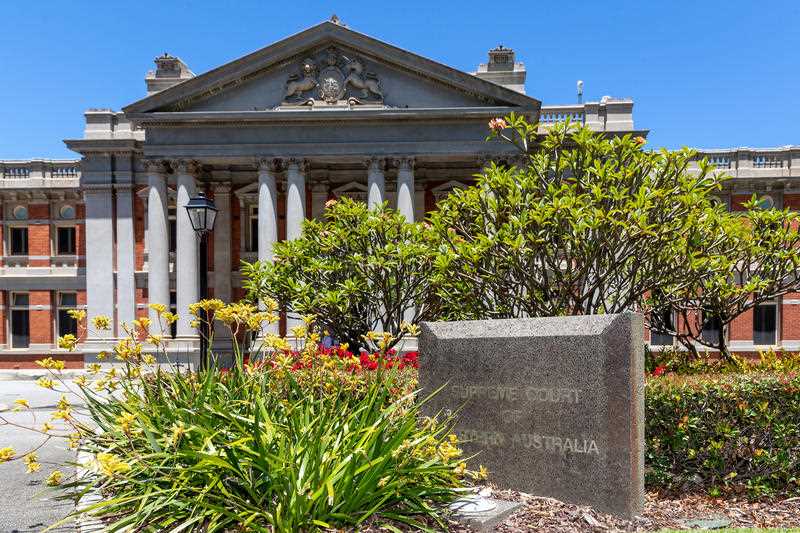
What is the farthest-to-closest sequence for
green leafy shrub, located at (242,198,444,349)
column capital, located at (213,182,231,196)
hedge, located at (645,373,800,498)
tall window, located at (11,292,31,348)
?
tall window, located at (11,292,31,348) → column capital, located at (213,182,231,196) → green leafy shrub, located at (242,198,444,349) → hedge, located at (645,373,800,498)

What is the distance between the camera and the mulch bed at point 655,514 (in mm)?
5340

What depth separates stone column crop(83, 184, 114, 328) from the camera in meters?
29.1

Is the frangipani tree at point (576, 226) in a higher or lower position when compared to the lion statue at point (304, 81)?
lower

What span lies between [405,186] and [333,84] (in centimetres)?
575

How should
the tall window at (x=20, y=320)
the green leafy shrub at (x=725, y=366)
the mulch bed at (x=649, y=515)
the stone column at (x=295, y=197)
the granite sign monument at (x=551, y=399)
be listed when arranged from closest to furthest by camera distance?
the mulch bed at (x=649, y=515) → the granite sign monument at (x=551, y=399) → the green leafy shrub at (x=725, y=366) → the stone column at (x=295, y=197) → the tall window at (x=20, y=320)

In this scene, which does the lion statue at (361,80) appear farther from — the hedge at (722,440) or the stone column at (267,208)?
the hedge at (722,440)

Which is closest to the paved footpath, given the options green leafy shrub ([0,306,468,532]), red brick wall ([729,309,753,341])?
green leafy shrub ([0,306,468,532])

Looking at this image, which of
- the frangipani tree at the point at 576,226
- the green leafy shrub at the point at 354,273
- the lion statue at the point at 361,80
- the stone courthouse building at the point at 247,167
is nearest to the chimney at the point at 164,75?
the stone courthouse building at the point at 247,167

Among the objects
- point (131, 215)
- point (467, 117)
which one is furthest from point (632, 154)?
point (131, 215)

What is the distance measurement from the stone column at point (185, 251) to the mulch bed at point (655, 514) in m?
23.1

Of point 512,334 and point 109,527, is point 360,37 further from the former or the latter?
point 109,527

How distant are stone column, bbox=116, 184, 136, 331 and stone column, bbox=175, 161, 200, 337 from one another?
139 inches

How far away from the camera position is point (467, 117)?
87.9 feet

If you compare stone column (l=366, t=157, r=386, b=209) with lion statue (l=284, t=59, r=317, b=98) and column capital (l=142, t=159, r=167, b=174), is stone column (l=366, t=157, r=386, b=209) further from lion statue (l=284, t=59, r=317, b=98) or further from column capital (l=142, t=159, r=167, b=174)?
column capital (l=142, t=159, r=167, b=174)
